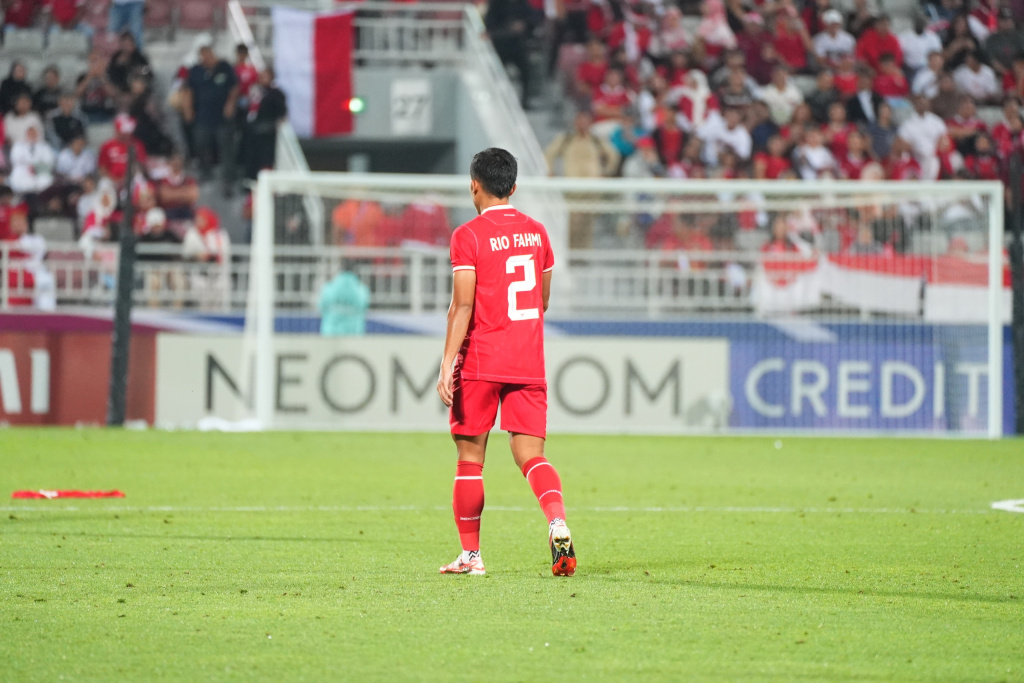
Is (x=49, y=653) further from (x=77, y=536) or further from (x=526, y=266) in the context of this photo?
(x=77, y=536)

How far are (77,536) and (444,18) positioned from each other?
59.8ft

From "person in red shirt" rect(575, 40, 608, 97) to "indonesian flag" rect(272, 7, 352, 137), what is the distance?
11.7 ft

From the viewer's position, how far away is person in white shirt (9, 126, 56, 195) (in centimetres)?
2014

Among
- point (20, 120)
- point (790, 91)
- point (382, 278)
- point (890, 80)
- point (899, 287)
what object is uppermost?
point (890, 80)

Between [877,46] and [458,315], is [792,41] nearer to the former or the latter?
[877,46]

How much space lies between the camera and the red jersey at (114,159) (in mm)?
20172

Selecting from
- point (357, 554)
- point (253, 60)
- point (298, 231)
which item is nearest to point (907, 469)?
point (357, 554)

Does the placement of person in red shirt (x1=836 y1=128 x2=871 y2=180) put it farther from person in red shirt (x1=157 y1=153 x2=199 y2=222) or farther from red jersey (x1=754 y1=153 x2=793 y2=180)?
person in red shirt (x1=157 y1=153 x2=199 y2=222)

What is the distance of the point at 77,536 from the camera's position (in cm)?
725

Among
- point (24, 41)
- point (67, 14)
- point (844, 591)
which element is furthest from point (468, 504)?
point (67, 14)

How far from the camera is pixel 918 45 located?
24469 millimetres

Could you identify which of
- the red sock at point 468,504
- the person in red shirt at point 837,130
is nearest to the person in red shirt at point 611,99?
the person in red shirt at point 837,130

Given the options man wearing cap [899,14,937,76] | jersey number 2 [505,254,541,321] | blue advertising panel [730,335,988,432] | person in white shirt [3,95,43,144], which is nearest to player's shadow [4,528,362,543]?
jersey number 2 [505,254,541,321]

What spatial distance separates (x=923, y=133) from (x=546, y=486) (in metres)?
18.0
